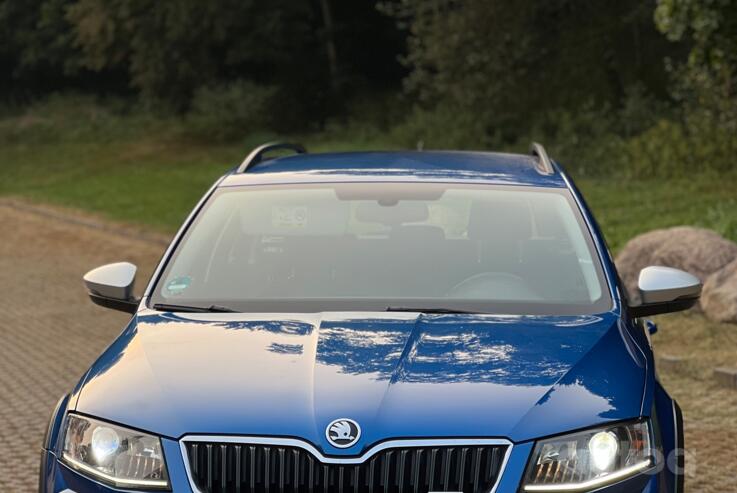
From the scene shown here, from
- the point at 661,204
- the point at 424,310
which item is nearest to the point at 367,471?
the point at 424,310

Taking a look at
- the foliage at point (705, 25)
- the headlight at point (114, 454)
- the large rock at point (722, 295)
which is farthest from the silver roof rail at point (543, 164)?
the foliage at point (705, 25)

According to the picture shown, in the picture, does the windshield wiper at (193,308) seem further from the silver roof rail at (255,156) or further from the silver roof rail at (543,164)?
the silver roof rail at (543,164)

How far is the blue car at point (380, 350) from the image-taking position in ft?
13.0

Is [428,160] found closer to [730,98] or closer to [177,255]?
[177,255]

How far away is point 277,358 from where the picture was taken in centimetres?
442

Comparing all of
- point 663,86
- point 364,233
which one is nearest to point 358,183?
point 364,233

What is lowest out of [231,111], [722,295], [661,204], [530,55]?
[231,111]

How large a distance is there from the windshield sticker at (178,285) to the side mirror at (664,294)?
1.63 meters

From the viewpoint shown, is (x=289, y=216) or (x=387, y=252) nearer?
(x=387, y=252)

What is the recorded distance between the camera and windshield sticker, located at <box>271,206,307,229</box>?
5781 mm

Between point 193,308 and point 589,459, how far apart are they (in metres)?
1.71

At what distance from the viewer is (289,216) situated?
19.1 feet

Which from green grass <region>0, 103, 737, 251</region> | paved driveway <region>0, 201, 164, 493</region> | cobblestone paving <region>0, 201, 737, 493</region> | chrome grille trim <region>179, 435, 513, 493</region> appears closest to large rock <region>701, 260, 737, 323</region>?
cobblestone paving <region>0, 201, 737, 493</region>

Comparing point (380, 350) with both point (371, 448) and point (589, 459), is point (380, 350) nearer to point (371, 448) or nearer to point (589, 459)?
point (371, 448)
